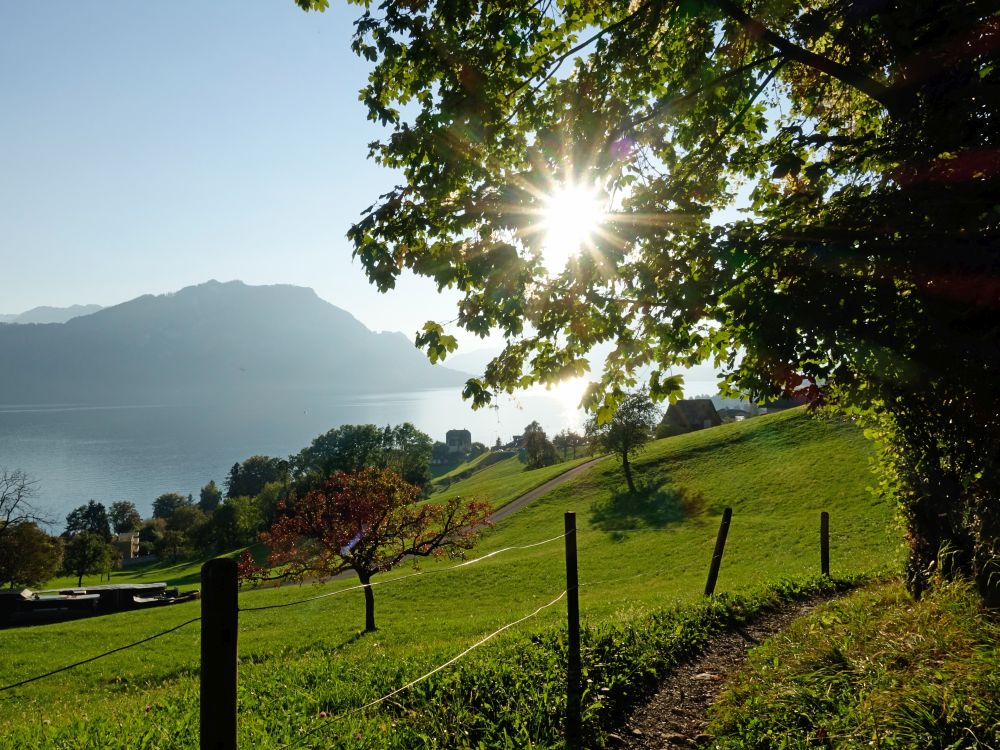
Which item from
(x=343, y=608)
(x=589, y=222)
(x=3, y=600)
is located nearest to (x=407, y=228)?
(x=589, y=222)

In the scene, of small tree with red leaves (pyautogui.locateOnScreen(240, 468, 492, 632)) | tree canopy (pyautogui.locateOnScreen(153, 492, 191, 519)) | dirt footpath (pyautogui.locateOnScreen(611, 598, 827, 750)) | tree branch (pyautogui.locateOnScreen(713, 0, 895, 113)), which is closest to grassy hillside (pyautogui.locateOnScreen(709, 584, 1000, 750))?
dirt footpath (pyautogui.locateOnScreen(611, 598, 827, 750))

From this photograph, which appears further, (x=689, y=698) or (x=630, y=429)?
(x=630, y=429)

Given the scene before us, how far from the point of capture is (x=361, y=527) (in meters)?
20.9

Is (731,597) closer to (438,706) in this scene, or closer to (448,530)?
(438,706)

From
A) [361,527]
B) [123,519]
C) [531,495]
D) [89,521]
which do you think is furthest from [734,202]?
[123,519]

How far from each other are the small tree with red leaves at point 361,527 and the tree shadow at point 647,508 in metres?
19.5

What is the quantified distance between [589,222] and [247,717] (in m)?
7.21

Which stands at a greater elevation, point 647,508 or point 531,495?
point 647,508

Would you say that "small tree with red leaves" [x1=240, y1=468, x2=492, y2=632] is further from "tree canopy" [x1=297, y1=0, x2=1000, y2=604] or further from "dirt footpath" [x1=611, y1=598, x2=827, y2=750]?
"tree canopy" [x1=297, y1=0, x2=1000, y2=604]

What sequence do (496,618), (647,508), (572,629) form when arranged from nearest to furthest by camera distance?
1. (572,629)
2. (496,618)
3. (647,508)

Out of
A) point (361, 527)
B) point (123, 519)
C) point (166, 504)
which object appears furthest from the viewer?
point (166, 504)

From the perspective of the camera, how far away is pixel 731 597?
11.0 metres

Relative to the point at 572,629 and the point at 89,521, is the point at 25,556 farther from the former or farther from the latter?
the point at 89,521

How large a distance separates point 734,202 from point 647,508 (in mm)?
37858
